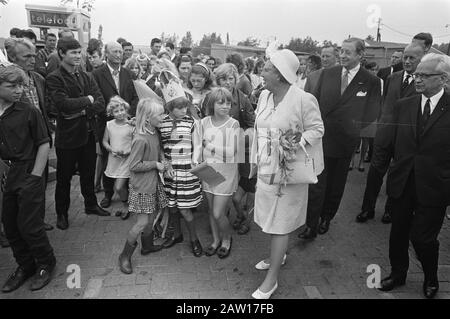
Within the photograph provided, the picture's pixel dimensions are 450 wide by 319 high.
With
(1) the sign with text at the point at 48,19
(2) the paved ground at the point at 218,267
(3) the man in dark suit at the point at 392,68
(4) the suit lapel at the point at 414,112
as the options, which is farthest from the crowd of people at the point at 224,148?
(1) the sign with text at the point at 48,19

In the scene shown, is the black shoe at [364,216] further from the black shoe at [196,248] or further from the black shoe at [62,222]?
the black shoe at [62,222]

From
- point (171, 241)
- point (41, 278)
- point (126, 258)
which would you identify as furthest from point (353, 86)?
point (41, 278)

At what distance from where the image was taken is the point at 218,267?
134 inches

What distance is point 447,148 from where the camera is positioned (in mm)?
2658

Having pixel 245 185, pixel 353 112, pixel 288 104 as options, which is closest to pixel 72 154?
pixel 245 185

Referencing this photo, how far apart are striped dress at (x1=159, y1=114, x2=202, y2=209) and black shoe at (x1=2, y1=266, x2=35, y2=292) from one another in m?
1.41

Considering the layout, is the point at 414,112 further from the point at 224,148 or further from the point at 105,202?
the point at 105,202

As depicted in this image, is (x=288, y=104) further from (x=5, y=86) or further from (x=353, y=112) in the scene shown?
(x=5, y=86)

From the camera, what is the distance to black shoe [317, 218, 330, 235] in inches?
167

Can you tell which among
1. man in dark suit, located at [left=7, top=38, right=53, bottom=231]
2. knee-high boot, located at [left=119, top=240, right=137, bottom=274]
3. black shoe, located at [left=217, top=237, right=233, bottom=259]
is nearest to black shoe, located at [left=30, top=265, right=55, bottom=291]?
knee-high boot, located at [left=119, top=240, right=137, bottom=274]

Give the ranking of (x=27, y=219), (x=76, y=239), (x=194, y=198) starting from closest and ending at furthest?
(x=27, y=219) → (x=194, y=198) → (x=76, y=239)

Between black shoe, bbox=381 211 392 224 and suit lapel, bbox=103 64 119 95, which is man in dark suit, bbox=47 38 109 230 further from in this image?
black shoe, bbox=381 211 392 224

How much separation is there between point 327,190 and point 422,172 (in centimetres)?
150
